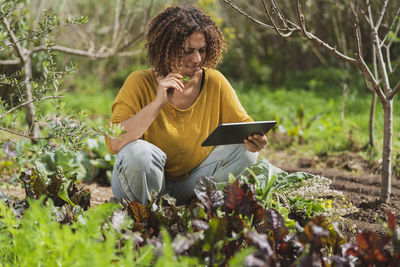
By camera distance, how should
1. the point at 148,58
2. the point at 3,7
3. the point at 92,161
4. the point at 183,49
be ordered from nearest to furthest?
1. the point at 3,7
2. the point at 183,49
3. the point at 148,58
4. the point at 92,161

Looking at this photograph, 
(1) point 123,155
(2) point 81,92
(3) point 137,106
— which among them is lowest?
(2) point 81,92

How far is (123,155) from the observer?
238cm

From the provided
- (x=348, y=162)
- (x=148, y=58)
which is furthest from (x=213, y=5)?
(x=148, y=58)

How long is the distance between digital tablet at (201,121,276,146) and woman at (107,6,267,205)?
3.3 inches

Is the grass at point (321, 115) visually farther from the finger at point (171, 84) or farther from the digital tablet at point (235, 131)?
the finger at point (171, 84)

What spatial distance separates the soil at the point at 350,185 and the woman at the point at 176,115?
26.1 inches

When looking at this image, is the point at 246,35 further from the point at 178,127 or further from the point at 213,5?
the point at 178,127

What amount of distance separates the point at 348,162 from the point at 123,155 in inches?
87.1

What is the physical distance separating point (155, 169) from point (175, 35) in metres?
0.75

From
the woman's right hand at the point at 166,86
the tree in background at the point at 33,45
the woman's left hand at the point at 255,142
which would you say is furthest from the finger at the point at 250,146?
the tree in background at the point at 33,45

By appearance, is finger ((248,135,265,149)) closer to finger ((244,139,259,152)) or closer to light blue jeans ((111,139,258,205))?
finger ((244,139,259,152))

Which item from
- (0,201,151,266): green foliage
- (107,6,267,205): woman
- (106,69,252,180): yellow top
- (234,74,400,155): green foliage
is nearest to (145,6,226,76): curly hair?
(107,6,267,205): woman

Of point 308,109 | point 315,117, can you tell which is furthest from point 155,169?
point 308,109

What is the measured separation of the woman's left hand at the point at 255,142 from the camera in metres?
2.46
